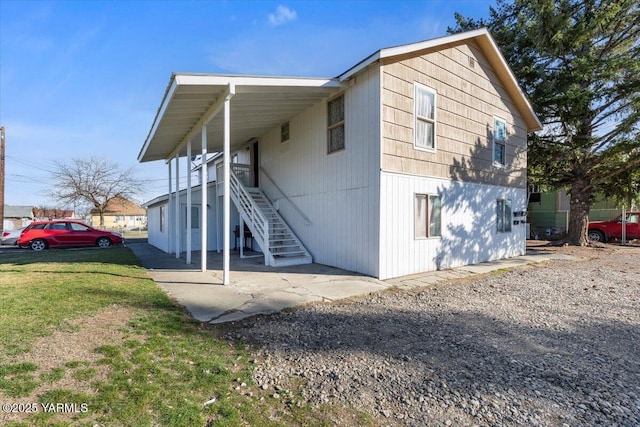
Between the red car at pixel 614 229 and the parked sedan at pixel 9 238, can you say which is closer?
the parked sedan at pixel 9 238

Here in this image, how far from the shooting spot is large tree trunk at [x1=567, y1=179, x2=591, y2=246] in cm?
1438

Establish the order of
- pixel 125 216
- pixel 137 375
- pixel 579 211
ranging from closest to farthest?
pixel 137 375
pixel 579 211
pixel 125 216

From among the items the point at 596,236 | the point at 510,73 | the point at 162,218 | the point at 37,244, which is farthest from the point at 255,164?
the point at 596,236

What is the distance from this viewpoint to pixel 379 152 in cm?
754

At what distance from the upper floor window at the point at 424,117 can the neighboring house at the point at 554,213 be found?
1609 cm

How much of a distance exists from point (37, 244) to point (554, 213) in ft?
97.1

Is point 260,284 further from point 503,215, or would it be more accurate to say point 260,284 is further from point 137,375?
point 503,215

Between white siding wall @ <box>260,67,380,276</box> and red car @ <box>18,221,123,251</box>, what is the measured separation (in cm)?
1114

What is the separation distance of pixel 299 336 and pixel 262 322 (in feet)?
2.54

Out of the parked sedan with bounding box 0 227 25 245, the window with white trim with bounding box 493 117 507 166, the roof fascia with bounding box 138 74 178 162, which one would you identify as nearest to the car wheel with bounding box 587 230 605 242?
the window with white trim with bounding box 493 117 507 166

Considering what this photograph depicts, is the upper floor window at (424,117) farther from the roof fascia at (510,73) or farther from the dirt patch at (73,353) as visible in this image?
the dirt patch at (73,353)

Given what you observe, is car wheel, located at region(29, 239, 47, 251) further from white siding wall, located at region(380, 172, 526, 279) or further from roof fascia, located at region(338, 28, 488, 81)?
white siding wall, located at region(380, 172, 526, 279)

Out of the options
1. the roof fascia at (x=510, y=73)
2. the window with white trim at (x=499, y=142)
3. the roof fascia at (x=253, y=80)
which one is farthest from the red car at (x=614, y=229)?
the roof fascia at (x=253, y=80)

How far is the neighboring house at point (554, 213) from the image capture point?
20.9 metres
